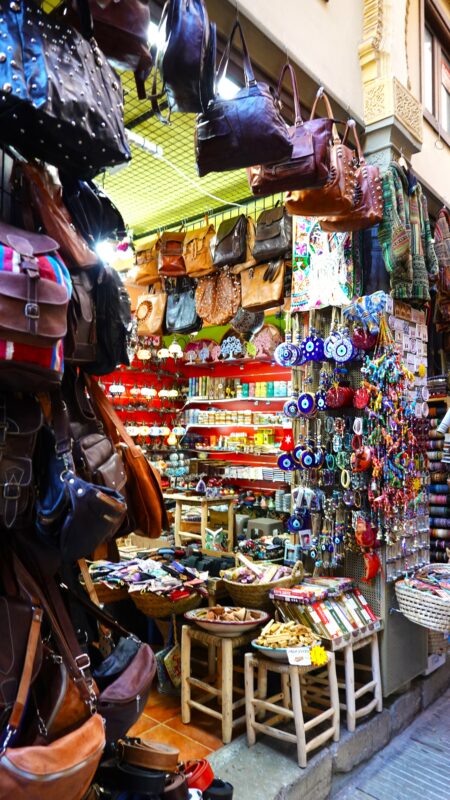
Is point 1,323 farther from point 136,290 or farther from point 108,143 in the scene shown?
point 136,290

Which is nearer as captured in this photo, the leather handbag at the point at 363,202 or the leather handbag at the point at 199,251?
the leather handbag at the point at 363,202

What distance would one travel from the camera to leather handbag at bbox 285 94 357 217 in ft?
8.80

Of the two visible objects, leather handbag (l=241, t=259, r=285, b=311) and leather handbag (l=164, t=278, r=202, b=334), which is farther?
leather handbag (l=164, t=278, r=202, b=334)

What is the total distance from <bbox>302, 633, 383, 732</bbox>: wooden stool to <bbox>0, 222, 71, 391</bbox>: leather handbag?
2.49 meters

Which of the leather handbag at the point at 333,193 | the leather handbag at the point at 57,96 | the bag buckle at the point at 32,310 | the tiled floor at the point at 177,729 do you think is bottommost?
the tiled floor at the point at 177,729

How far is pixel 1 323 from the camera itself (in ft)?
3.83

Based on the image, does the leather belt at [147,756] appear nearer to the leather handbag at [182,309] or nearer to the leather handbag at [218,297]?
the leather handbag at [218,297]

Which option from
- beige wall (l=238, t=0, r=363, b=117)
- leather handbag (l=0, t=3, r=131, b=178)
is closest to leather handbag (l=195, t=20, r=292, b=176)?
leather handbag (l=0, t=3, r=131, b=178)

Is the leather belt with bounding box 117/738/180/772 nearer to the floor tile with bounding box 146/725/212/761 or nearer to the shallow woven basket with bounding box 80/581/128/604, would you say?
the floor tile with bounding box 146/725/212/761

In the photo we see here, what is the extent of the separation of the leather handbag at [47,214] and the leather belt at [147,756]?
1621mm

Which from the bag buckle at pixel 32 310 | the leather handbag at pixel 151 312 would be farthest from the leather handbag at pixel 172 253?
the bag buckle at pixel 32 310

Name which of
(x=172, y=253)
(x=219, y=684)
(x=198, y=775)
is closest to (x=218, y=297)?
(x=172, y=253)

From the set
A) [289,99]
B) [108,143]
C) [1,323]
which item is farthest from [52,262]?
[289,99]

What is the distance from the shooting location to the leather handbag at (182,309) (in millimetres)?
4492
